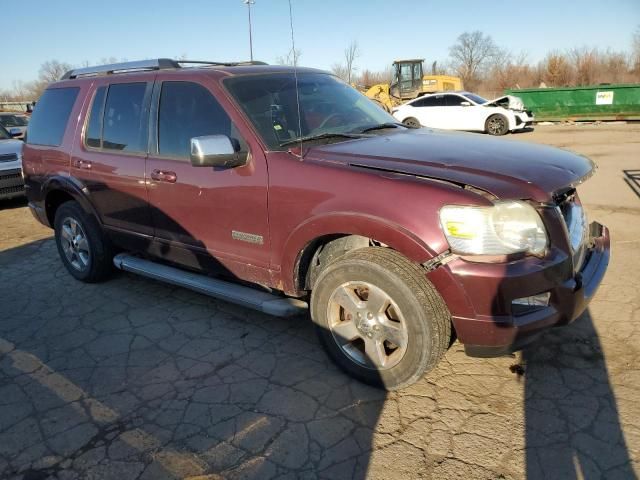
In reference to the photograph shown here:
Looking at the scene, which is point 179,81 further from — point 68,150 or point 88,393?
point 88,393

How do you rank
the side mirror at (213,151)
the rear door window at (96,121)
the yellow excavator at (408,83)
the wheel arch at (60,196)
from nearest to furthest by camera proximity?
1. the side mirror at (213,151)
2. the rear door window at (96,121)
3. the wheel arch at (60,196)
4. the yellow excavator at (408,83)

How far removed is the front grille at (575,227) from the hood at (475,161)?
0.17 meters

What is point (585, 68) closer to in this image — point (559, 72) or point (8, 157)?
point (559, 72)

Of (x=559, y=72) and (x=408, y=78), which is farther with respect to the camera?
(x=559, y=72)

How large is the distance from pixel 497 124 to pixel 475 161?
15776mm

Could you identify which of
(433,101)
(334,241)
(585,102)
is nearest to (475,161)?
(334,241)

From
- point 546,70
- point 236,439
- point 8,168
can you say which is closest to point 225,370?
point 236,439

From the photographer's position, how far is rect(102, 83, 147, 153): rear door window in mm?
3961

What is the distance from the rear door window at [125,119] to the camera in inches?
156

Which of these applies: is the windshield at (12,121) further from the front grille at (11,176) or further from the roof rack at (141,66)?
the roof rack at (141,66)

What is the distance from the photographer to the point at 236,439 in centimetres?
256

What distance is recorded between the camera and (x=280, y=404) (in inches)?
Result: 112

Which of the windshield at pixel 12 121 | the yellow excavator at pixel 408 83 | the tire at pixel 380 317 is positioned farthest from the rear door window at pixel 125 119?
the yellow excavator at pixel 408 83

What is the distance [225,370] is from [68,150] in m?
2.82
